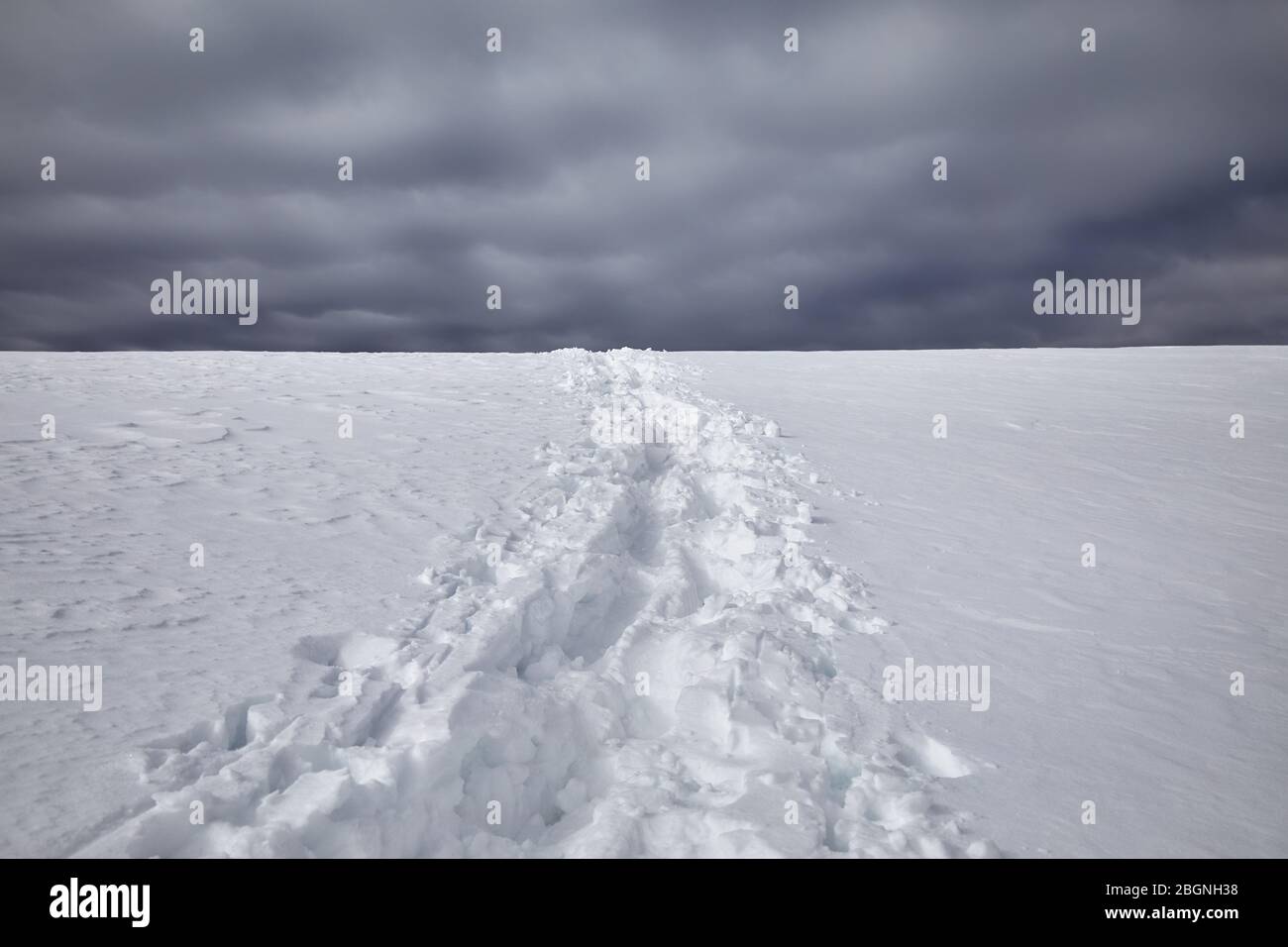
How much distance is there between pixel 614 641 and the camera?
5852mm

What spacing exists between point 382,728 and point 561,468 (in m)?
5.32

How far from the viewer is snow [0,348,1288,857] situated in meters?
3.52

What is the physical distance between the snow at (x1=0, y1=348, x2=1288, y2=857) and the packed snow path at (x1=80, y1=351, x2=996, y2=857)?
0.07 feet

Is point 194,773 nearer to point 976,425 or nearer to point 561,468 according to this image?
point 561,468

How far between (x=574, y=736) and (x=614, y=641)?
58.8 inches

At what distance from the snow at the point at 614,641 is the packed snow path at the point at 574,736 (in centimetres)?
2

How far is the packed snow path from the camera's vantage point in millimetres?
3410

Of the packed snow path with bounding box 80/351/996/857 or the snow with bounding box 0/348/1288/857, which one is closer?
the packed snow path with bounding box 80/351/996/857

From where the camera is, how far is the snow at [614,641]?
3.52 meters

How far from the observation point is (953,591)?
21.0ft
